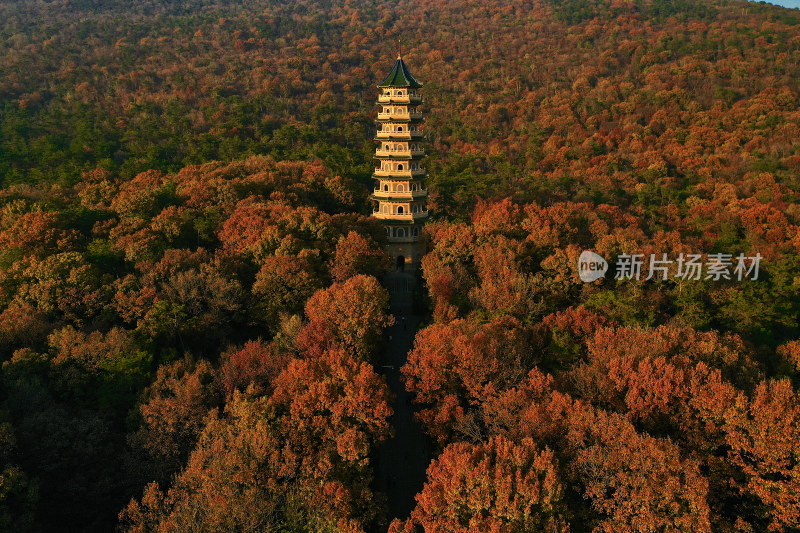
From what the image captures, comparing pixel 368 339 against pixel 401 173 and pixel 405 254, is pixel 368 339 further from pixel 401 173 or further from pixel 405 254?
pixel 401 173

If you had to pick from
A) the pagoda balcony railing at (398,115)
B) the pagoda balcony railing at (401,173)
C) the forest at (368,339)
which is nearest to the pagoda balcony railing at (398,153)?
the pagoda balcony railing at (401,173)

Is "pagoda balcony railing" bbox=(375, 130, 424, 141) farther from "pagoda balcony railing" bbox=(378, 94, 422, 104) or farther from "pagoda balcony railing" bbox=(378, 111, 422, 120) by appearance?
"pagoda balcony railing" bbox=(378, 94, 422, 104)

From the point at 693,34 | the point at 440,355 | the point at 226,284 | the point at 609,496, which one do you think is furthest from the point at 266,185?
the point at 693,34

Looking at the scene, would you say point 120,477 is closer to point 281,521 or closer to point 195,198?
point 281,521

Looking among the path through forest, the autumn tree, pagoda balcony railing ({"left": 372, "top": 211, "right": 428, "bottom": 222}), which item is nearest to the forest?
the autumn tree

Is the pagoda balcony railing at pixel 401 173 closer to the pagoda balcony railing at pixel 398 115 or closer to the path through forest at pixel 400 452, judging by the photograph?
the pagoda balcony railing at pixel 398 115

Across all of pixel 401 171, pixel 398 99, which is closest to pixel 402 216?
pixel 401 171
